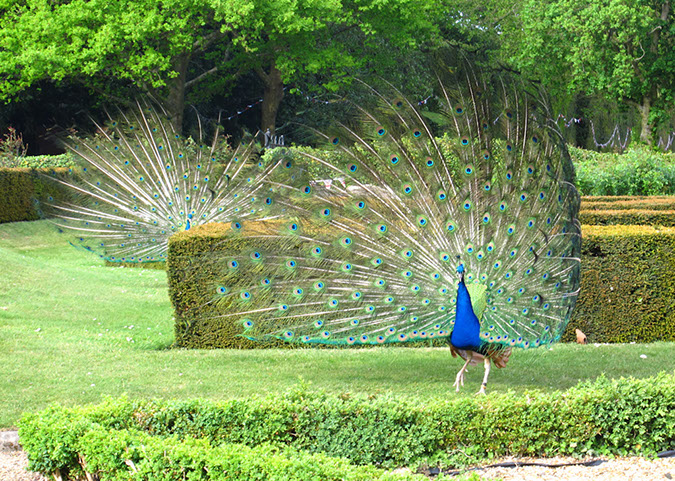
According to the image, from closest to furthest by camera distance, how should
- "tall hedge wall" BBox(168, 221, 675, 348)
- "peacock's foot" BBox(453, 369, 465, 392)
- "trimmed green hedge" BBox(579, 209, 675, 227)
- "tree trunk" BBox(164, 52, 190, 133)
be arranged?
"peacock's foot" BBox(453, 369, 465, 392) < "tall hedge wall" BBox(168, 221, 675, 348) < "trimmed green hedge" BBox(579, 209, 675, 227) < "tree trunk" BBox(164, 52, 190, 133)

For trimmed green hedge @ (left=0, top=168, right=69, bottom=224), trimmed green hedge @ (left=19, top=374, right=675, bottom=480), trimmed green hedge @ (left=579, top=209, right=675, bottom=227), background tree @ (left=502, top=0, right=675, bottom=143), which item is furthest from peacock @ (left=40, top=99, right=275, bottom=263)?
background tree @ (left=502, top=0, right=675, bottom=143)

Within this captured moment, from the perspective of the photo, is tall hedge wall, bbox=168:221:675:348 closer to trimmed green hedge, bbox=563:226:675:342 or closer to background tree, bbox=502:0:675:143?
trimmed green hedge, bbox=563:226:675:342

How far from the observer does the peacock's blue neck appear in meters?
6.59

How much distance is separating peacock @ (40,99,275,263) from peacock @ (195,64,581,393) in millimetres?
5617

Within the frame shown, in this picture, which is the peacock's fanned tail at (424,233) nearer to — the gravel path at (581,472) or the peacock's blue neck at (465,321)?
the peacock's blue neck at (465,321)

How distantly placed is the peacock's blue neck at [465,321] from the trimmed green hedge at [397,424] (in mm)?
714

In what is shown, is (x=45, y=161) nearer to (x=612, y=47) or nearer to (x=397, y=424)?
(x=397, y=424)

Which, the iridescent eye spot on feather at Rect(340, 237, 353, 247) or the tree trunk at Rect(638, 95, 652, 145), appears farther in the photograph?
the tree trunk at Rect(638, 95, 652, 145)

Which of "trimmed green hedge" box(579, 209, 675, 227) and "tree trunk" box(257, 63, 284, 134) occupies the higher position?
"tree trunk" box(257, 63, 284, 134)

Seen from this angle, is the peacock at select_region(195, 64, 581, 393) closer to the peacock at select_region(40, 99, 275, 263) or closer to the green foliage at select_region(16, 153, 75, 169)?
the peacock at select_region(40, 99, 275, 263)

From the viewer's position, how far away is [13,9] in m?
29.7

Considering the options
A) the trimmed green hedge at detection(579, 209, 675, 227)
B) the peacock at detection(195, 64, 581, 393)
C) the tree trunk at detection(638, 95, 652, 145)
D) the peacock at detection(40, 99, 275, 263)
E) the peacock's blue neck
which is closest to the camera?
the peacock's blue neck

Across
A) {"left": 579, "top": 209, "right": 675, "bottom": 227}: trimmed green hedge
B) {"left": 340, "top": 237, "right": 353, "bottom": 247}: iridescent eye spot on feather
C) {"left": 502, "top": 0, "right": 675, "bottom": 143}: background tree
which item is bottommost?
{"left": 579, "top": 209, "right": 675, "bottom": 227}: trimmed green hedge

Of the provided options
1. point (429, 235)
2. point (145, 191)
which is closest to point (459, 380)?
point (429, 235)
